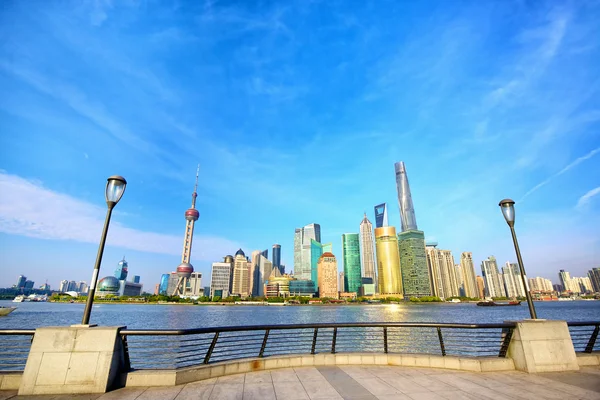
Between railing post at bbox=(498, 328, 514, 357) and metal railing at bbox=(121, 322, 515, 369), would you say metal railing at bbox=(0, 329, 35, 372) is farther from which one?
railing post at bbox=(498, 328, 514, 357)

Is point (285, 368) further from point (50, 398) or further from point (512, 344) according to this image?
point (512, 344)

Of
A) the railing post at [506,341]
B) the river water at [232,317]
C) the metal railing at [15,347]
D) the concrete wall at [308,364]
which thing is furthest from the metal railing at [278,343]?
the river water at [232,317]

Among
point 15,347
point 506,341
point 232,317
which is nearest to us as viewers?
point 15,347

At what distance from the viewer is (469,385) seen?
6531 millimetres

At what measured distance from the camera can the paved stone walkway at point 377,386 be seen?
5828 millimetres

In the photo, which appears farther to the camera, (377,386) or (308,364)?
(308,364)

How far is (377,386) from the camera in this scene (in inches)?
255

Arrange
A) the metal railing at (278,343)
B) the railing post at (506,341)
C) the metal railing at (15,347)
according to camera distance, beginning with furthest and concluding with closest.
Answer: the railing post at (506,341)
the metal railing at (278,343)
the metal railing at (15,347)

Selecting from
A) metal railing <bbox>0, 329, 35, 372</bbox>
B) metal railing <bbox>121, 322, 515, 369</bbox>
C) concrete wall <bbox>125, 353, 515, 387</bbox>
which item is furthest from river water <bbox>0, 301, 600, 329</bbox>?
metal railing <bbox>0, 329, 35, 372</bbox>

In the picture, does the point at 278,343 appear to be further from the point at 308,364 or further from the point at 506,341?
the point at 506,341

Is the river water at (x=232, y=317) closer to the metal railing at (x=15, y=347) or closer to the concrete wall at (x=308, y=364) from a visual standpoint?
the concrete wall at (x=308, y=364)

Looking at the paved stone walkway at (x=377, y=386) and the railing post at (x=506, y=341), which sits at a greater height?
the railing post at (x=506, y=341)

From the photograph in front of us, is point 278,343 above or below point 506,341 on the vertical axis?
below

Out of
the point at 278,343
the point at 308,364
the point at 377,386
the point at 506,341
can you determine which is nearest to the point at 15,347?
the point at 308,364
